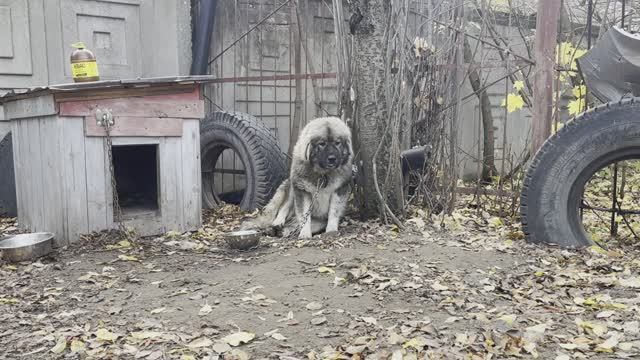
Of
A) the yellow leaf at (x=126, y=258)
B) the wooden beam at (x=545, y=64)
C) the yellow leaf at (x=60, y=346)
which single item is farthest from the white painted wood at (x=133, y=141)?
the wooden beam at (x=545, y=64)

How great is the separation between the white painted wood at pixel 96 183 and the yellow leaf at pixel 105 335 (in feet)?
7.01

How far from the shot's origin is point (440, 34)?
219 inches

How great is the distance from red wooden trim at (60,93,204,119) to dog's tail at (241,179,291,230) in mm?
1121

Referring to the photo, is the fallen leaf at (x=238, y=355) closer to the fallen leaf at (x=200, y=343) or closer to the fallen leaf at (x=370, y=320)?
the fallen leaf at (x=200, y=343)

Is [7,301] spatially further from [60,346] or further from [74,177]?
[74,177]

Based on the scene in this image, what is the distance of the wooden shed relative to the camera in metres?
5.00

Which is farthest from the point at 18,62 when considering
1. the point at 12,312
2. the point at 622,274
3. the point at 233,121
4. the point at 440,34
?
the point at 622,274

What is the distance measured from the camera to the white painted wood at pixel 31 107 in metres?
4.95

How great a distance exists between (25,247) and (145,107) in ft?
5.31

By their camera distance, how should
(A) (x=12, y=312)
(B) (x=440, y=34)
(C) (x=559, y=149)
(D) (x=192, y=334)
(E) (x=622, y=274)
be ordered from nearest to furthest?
(D) (x=192, y=334) → (A) (x=12, y=312) → (E) (x=622, y=274) → (C) (x=559, y=149) → (B) (x=440, y=34)

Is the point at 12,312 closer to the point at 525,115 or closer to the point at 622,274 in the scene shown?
the point at 622,274

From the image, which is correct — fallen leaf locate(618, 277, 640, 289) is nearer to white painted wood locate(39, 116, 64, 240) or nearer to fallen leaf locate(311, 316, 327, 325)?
fallen leaf locate(311, 316, 327, 325)

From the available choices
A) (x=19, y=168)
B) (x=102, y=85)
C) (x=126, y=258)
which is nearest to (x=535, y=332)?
(x=126, y=258)

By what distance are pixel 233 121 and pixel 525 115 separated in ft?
18.3
